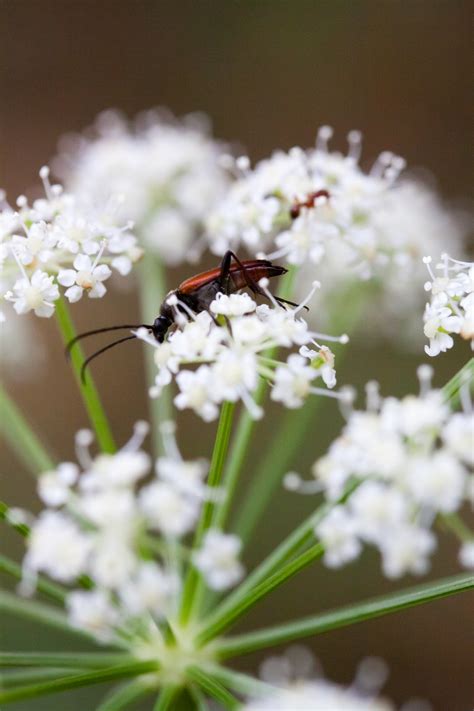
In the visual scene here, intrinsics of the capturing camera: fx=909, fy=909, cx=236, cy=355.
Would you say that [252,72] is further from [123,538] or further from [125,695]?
[123,538]

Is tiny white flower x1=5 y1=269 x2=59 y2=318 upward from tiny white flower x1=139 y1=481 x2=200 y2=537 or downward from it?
upward

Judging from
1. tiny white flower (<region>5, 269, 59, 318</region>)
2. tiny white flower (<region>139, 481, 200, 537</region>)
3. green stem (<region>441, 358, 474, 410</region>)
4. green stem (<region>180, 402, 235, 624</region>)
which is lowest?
tiny white flower (<region>139, 481, 200, 537</region>)

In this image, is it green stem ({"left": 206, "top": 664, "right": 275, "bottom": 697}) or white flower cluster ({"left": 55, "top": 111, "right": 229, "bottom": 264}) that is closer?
green stem ({"left": 206, "top": 664, "right": 275, "bottom": 697})

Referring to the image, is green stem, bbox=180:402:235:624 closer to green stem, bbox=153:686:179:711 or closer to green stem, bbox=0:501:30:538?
green stem, bbox=153:686:179:711

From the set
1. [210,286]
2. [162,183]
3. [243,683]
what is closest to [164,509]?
[243,683]

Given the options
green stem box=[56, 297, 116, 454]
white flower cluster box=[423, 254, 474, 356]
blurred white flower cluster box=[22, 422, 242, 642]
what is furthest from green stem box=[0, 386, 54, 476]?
white flower cluster box=[423, 254, 474, 356]

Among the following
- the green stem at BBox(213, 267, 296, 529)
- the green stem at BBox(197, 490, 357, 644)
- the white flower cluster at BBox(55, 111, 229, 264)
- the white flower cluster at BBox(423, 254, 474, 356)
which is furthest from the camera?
the white flower cluster at BBox(55, 111, 229, 264)
